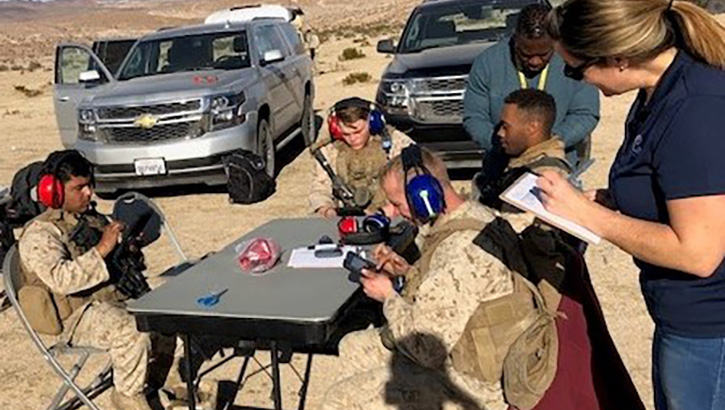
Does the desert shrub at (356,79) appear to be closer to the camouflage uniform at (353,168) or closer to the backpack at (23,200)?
the backpack at (23,200)

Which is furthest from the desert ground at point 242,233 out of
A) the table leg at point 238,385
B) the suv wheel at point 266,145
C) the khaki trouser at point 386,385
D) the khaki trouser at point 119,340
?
the khaki trouser at point 386,385

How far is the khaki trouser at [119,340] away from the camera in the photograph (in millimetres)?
3977

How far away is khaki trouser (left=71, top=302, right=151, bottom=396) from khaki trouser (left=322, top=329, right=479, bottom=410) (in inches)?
40.7

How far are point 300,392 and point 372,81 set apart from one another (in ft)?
55.1

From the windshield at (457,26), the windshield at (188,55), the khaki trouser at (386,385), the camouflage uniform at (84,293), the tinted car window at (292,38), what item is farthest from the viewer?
the tinted car window at (292,38)

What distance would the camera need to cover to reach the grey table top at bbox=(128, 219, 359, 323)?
10.5ft

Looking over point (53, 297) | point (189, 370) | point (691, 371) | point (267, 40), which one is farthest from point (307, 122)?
point (691, 371)

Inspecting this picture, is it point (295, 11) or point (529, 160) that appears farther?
point (295, 11)

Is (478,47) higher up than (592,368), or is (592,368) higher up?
(592,368)

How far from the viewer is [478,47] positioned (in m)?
9.42

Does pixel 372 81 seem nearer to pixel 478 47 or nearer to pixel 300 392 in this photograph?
pixel 478 47

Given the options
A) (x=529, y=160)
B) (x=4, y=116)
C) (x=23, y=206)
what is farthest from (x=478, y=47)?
(x=4, y=116)

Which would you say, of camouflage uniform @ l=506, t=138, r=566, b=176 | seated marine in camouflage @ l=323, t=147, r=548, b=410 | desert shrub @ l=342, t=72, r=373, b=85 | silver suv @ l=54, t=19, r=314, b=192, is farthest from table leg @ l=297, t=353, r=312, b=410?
desert shrub @ l=342, t=72, r=373, b=85

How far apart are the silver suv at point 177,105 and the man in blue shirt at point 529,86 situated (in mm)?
4929
